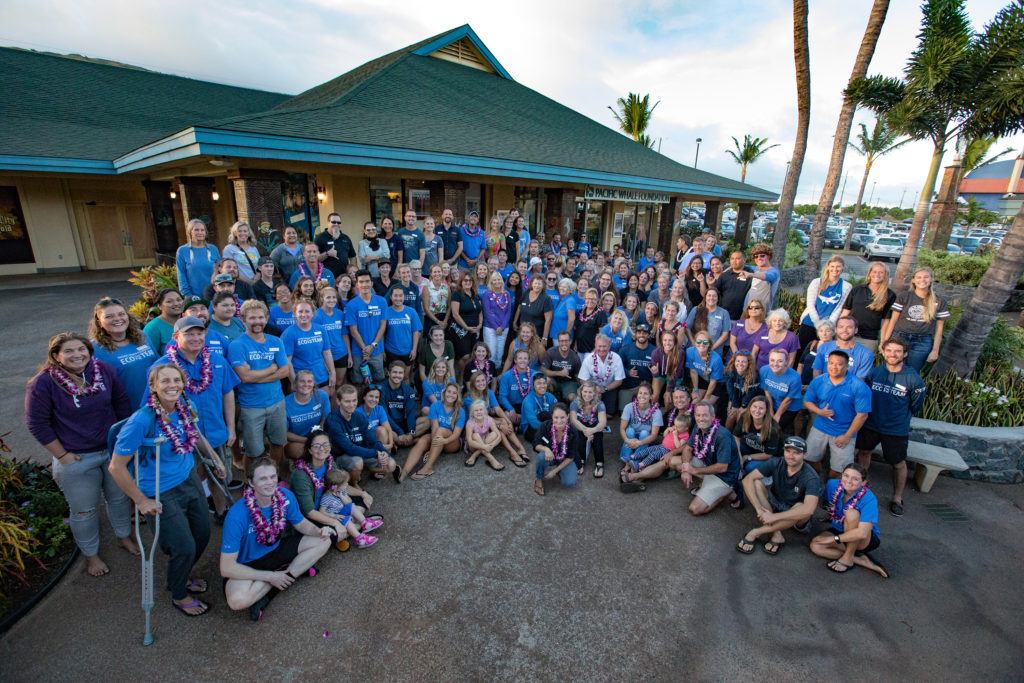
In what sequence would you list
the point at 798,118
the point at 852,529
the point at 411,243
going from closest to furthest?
the point at 852,529 → the point at 411,243 → the point at 798,118

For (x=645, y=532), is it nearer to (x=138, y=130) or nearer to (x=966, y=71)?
(x=966, y=71)

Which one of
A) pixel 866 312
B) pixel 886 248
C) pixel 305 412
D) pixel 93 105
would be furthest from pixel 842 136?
pixel 93 105

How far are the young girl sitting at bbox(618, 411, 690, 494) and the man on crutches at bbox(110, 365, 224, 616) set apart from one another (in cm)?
380

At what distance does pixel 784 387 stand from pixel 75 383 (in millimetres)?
6161

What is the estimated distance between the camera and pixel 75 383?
124 inches

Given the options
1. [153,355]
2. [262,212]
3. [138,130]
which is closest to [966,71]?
[262,212]

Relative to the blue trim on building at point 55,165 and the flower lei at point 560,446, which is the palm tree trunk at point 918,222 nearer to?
the flower lei at point 560,446

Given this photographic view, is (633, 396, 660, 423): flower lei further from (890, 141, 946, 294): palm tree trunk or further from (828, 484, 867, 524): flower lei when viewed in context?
(890, 141, 946, 294): palm tree trunk

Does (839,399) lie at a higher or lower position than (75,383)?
lower

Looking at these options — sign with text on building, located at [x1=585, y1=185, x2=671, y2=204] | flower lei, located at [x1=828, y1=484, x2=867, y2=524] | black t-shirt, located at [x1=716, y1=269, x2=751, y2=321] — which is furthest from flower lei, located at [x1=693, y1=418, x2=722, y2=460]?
sign with text on building, located at [x1=585, y1=185, x2=671, y2=204]

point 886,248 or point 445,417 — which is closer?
point 445,417

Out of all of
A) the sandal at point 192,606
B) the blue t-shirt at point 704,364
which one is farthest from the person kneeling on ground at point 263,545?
the blue t-shirt at point 704,364

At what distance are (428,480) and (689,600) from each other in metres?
2.73

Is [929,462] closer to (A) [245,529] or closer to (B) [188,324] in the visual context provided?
(A) [245,529]
